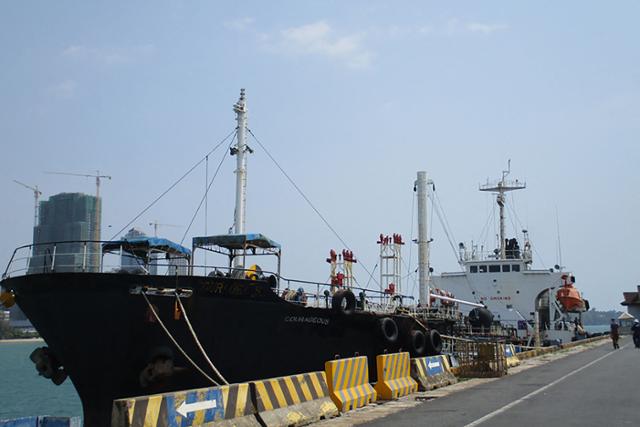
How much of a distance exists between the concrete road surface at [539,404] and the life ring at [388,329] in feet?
9.09

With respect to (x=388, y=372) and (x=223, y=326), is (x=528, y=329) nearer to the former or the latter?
(x=388, y=372)

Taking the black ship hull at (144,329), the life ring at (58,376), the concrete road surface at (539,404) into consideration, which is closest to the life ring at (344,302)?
the black ship hull at (144,329)

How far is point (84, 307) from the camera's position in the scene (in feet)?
40.4

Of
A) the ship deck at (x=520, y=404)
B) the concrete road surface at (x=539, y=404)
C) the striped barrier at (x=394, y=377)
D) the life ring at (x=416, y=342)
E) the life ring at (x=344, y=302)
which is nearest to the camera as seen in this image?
the concrete road surface at (x=539, y=404)

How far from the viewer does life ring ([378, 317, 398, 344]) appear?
59.5 feet

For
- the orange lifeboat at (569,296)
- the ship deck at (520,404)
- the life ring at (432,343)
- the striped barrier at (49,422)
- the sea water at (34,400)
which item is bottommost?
the sea water at (34,400)

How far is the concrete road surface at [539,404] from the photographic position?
10758 millimetres

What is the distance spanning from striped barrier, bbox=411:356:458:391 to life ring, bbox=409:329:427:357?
2023mm

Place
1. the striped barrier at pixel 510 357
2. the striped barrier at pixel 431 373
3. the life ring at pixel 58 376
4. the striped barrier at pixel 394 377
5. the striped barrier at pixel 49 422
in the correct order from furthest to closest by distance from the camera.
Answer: the striped barrier at pixel 510 357, the striped barrier at pixel 431 373, the striped barrier at pixel 394 377, the life ring at pixel 58 376, the striped barrier at pixel 49 422

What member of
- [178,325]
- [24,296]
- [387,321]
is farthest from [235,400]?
[387,321]

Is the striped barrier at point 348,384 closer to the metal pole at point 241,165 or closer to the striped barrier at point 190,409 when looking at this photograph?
the striped barrier at point 190,409

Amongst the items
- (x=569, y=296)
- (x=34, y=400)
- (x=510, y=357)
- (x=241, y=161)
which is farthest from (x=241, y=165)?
(x=569, y=296)

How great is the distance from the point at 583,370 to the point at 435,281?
1997 cm

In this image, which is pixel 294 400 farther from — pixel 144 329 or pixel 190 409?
pixel 144 329
